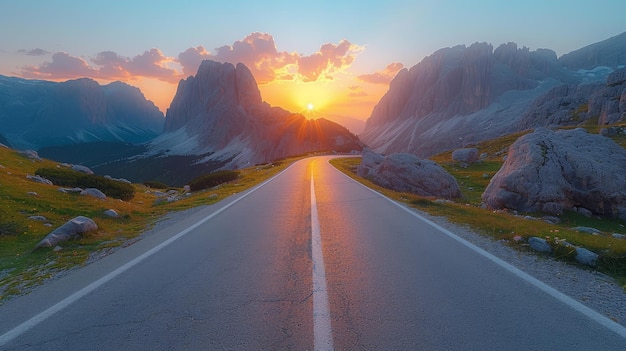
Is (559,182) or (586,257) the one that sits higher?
(559,182)

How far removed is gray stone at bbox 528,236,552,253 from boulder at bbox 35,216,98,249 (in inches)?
476

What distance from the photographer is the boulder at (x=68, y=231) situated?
29.4ft

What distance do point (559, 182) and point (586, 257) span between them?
1082 cm

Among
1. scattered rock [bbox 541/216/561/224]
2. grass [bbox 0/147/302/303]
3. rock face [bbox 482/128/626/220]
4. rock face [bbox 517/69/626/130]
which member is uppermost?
rock face [bbox 517/69/626/130]

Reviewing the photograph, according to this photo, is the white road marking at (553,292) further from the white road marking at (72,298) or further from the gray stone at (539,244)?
the white road marking at (72,298)

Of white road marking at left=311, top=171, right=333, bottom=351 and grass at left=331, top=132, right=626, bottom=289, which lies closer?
white road marking at left=311, top=171, right=333, bottom=351

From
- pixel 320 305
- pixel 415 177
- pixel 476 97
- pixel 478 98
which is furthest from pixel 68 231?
pixel 476 97

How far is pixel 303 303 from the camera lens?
495 cm

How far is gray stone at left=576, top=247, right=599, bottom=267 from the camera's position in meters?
6.81

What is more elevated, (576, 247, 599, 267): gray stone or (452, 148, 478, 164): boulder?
(452, 148, 478, 164): boulder

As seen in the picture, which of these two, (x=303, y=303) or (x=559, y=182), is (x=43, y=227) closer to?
(x=303, y=303)

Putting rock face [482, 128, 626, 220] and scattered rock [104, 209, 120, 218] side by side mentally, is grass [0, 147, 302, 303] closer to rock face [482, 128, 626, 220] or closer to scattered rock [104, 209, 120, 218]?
scattered rock [104, 209, 120, 218]

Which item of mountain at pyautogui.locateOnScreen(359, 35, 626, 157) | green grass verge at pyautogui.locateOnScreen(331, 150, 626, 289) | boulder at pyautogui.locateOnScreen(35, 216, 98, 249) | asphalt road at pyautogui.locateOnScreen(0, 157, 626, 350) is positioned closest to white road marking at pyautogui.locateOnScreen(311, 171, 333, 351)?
asphalt road at pyautogui.locateOnScreen(0, 157, 626, 350)

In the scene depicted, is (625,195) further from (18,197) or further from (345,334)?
(18,197)
